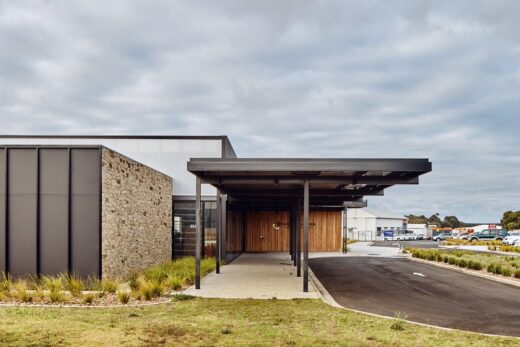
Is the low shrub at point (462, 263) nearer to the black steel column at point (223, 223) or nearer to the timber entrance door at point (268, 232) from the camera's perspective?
the black steel column at point (223, 223)

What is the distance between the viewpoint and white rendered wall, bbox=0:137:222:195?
26484 millimetres

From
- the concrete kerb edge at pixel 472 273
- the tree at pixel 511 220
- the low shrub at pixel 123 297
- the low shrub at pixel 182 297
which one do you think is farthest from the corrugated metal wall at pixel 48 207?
the tree at pixel 511 220

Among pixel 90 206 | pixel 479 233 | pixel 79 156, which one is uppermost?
pixel 79 156

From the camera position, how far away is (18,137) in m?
27.7

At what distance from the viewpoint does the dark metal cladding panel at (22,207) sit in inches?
632

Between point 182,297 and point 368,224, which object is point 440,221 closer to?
point 368,224

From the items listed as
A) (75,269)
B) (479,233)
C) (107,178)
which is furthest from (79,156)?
(479,233)

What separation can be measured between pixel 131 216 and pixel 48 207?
11.7ft

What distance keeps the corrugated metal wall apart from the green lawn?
4406 millimetres

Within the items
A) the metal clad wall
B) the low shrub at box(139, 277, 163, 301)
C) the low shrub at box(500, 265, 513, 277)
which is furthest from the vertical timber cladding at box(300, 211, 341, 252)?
the low shrub at box(139, 277, 163, 301)

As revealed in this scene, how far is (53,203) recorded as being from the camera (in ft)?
53.1

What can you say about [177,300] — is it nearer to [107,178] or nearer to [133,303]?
[133,303]

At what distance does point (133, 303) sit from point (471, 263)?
17.2 m

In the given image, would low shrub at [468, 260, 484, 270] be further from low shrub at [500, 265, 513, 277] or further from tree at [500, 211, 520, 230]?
tree at [500, 211, 520, 230]
